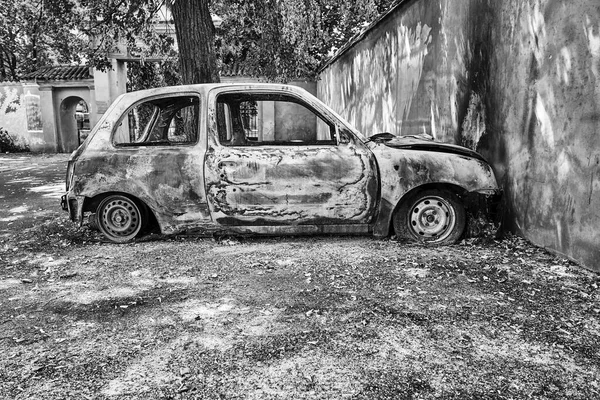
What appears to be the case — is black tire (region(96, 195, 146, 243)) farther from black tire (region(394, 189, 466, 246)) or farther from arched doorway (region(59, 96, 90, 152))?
arched doorway (region(59, 96, 90, 152))

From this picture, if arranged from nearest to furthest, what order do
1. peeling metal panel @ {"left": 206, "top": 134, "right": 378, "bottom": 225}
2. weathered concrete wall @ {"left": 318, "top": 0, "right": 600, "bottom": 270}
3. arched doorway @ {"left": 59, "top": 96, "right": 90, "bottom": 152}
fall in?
weathered concrete wall @ {"left": 318, "top": 0, "right": 600, "bottom": 270} < peeling metal panel @ {"left": 206, "top": 134, "right": 378, "bottom": 225} < arched doorway @ {"left": 59, "top": 96, "right": 90, "bottom": 152}

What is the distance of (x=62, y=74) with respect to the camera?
71.8 ft

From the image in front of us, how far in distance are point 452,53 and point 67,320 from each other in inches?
210

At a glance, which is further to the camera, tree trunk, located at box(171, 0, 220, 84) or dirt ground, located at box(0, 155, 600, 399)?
tree trunk, located at box(171, 0, 220, 84)

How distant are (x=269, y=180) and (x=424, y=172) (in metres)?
1.55

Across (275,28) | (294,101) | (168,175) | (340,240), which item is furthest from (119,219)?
(275,28)

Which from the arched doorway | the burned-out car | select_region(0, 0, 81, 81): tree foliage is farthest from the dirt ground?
select_region(0, 0, 81, 81): tree foliage

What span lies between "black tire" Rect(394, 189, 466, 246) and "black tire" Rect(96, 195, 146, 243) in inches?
109

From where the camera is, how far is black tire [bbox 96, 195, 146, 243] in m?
5.02

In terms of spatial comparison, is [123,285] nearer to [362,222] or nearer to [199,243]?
[199,243]

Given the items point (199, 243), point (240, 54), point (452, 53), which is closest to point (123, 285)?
point (199, 243)

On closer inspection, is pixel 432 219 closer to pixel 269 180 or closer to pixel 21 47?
pixel 269 180

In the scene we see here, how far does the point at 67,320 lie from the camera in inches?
122

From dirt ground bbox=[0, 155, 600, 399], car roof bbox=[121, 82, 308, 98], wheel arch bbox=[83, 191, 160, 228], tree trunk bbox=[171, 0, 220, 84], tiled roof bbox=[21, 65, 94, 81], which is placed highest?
tiled roof bbox=[21, 65, 94, 81]
